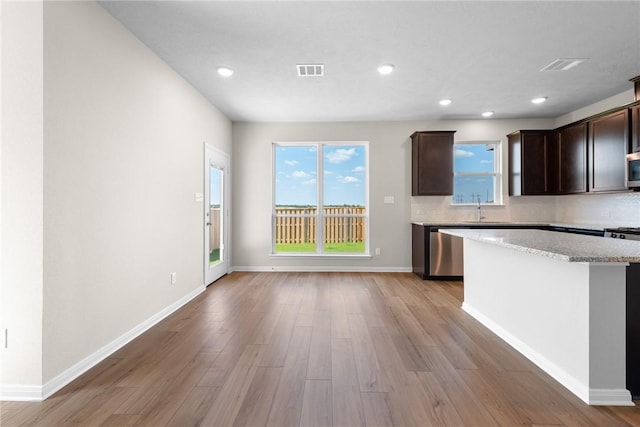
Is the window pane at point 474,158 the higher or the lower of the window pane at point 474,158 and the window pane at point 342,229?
the higher

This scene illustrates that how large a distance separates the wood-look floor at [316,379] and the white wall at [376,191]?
214 cm

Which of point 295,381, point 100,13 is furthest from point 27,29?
point 295,381

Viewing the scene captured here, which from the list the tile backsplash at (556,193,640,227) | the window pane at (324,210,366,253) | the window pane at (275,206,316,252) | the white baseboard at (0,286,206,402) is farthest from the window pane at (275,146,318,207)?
the tile backsplash at (556,193,640,227)

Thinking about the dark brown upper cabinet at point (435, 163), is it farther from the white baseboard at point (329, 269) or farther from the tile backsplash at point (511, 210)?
the white baseboard at point (329, 269)

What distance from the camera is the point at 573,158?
4.59m

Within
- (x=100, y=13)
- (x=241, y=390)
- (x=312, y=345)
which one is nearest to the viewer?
(x=241, y=390)

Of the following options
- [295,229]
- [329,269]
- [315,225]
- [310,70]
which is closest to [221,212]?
[295,229]

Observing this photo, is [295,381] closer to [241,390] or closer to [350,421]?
[241,390]

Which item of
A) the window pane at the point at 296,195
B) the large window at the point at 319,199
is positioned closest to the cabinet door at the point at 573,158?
the large window at the point at 319,199

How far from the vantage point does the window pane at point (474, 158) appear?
552cm

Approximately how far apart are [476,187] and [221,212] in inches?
175

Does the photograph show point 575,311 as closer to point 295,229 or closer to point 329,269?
point 329,269

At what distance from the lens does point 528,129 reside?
17.4 feet

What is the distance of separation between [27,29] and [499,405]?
11.7 ft
